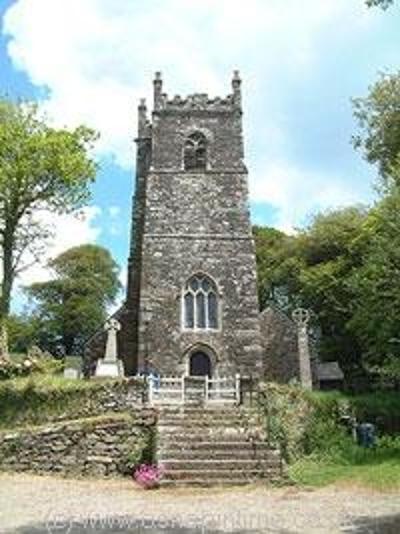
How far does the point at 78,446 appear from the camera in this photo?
799 inches

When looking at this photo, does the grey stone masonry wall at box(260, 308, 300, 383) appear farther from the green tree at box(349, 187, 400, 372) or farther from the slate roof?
the green tree at box(349, 187, 400, 372)

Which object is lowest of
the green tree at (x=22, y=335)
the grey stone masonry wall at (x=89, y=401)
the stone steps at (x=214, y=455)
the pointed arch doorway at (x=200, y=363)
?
the stone steps at (x=214, y=455)

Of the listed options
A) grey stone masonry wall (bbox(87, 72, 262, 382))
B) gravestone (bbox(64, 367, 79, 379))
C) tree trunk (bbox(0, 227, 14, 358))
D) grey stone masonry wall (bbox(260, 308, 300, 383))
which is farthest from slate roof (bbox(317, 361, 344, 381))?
tree trunk (bbox(0, 227, 14, 358))

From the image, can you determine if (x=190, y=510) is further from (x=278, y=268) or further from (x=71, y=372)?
(x=278, y=268)

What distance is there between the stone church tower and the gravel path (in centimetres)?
1528

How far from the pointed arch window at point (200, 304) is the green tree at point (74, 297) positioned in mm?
26976

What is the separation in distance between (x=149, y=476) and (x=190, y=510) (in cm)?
371

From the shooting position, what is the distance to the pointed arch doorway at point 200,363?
33594mm

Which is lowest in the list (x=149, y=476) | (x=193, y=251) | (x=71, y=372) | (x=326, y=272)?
(x=149, y=476)

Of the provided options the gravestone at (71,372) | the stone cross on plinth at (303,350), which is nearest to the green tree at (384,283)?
the stone cross on plinth at (303,350)

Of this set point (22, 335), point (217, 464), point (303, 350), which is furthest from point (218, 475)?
point (22, 335)

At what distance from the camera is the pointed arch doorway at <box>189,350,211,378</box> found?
33594mm

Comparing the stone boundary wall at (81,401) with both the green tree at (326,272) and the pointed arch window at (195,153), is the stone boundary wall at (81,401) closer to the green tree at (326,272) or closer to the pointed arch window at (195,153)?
the pointed arch window at (195,153)

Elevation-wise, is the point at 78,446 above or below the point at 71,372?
below
